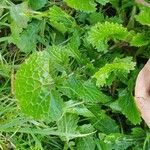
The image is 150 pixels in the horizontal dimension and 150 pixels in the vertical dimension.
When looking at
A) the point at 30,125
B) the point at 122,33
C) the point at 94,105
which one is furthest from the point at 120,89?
the point at 30,125

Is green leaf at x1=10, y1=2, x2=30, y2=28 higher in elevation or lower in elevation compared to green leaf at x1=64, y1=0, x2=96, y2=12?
lower

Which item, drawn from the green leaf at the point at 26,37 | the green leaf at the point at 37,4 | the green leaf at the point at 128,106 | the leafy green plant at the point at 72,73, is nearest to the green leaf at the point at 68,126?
the leafy green plant at the point at 72,73

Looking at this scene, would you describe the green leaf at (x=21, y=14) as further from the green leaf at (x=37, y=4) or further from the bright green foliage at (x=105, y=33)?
the bright green foliage at (x=105, y=33)

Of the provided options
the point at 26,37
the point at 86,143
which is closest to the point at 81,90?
the point at 86,143

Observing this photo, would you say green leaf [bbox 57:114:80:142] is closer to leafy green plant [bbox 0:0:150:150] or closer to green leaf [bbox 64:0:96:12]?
leafy green plant [bbox 0:0:150:150]

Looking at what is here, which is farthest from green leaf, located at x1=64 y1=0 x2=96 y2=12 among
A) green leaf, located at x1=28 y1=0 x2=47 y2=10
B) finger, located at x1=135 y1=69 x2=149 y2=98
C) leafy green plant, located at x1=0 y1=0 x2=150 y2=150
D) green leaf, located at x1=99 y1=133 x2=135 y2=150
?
green leaf, located at x1=99 y1=133 x2=135 y2=150
